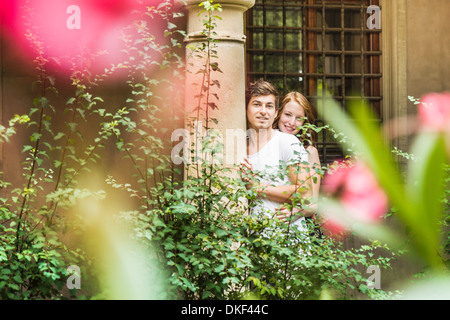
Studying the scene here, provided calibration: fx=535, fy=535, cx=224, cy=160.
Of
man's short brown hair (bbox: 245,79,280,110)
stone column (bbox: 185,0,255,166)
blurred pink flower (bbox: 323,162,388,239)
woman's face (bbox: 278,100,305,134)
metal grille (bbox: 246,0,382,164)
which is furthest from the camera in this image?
metal grille (bbox: 246,0,382,164)

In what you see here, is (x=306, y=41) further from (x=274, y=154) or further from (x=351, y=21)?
(x=274, y=154)

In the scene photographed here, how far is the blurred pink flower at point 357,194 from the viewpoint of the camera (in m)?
0.66

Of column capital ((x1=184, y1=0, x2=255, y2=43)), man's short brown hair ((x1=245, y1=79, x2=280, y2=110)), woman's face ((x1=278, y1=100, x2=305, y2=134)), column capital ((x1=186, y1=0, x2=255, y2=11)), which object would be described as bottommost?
woman's face ((x1=278, y1=100, x2=305, y2=134))

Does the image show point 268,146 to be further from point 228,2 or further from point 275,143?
point 228,2

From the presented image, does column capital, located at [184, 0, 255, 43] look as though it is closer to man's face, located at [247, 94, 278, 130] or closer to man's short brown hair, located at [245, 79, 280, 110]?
man's short brown hair, located at [245, 79, 280, 110]

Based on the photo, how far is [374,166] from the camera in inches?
19.7

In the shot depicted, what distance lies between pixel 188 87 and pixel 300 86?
6.68 feet

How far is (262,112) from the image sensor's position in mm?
4094

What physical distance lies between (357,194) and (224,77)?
2.18 metres

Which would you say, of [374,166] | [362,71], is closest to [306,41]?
[362,71]

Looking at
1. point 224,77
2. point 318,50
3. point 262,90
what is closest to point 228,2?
point 224,77

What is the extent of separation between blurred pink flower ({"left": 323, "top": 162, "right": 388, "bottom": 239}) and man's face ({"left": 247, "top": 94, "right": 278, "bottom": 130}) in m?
0.63

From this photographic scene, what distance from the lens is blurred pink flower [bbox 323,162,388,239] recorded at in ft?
2.17

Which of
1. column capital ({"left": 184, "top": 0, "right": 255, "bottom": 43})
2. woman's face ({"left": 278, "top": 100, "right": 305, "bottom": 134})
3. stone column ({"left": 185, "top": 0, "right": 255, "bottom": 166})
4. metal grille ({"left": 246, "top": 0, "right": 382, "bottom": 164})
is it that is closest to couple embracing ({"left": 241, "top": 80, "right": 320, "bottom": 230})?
woman's face ({"left": 278, "top": 100, "right": 305, "bottom": 134})
